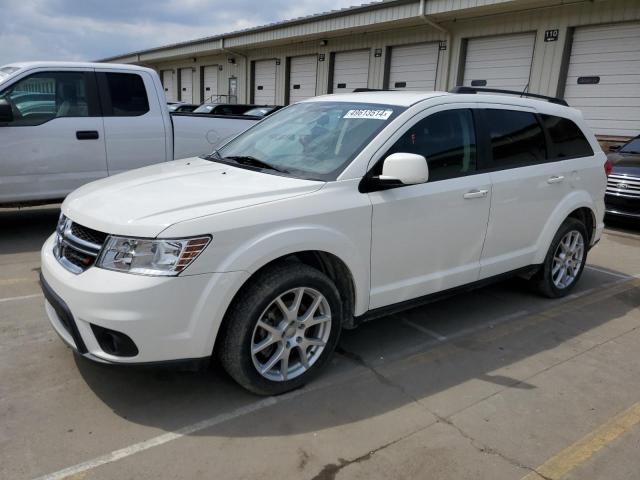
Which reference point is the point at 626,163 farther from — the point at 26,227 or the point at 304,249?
the point at 26,227

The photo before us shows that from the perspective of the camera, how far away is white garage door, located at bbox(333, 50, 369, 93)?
59.2 ft

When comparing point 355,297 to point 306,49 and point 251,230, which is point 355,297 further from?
point 306,49

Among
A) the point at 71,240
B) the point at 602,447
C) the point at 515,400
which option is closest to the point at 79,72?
the point at 71,240

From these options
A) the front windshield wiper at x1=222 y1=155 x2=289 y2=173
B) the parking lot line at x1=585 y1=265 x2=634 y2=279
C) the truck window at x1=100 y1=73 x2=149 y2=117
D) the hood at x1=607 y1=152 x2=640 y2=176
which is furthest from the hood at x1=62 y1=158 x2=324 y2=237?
the hood at x1=607 y1=152 x2=640 y2=176

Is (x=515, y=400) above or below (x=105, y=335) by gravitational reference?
below

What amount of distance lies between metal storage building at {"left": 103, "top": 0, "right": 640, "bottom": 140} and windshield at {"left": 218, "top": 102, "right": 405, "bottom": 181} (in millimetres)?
10310

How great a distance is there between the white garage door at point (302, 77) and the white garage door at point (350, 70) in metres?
1.19

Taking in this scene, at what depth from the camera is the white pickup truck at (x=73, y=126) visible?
609 centimetres

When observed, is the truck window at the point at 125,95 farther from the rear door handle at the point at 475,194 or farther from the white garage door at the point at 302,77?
the white garage door at the point at 302,77

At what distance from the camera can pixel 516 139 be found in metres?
4.36

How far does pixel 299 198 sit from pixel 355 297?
770 mm

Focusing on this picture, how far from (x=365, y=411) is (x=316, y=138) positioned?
1851mm

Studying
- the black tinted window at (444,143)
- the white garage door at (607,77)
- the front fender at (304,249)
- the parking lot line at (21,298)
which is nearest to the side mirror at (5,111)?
the parking lot line at (21,298)

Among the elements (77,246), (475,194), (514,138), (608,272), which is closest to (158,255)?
(77,246)
